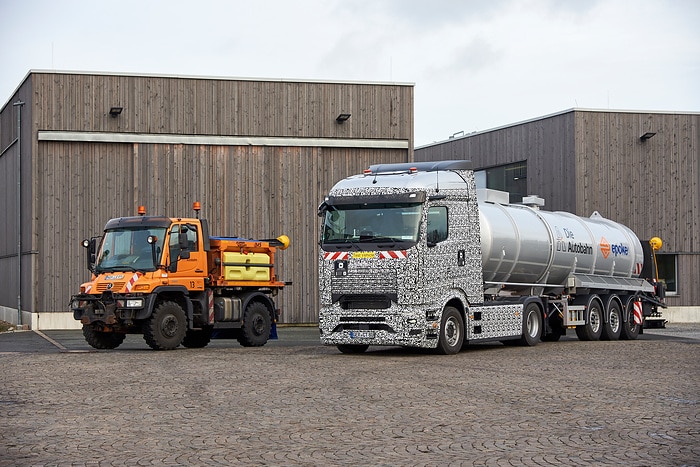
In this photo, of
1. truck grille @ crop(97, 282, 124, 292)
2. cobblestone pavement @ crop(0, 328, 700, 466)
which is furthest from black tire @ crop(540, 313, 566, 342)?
truck grille @ crop(97, 282, 124, 292)

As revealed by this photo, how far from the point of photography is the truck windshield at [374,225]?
64.9 ft

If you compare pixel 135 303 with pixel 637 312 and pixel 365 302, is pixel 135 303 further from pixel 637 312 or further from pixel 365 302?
pixel 637 312

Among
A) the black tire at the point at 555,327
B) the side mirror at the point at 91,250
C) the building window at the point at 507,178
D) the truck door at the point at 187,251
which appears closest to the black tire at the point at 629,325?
the black tire at the point at 555,327

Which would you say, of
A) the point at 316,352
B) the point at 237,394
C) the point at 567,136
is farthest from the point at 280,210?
the point at 237,394

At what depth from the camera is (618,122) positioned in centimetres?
4112

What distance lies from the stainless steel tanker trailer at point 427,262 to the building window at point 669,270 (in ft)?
60.1

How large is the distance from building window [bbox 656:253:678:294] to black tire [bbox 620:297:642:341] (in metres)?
13.7

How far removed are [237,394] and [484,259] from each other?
923 centimetres

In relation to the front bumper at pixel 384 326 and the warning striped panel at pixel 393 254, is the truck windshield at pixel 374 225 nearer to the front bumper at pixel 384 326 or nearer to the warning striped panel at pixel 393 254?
the warning striped panel at pixel 393 254

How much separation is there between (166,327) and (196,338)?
2372mm

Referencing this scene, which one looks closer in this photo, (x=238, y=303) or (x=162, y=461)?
(x=162, y=461)

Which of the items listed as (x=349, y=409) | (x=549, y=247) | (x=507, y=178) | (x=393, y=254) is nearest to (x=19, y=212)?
(x=549, y=247)

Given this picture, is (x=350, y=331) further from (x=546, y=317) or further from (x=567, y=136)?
(x=567, y=136)

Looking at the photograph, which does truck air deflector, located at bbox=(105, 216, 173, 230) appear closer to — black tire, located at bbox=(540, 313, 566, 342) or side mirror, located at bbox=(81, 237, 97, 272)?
side mirror, located at bbox=(81, 237, 97, 272)
